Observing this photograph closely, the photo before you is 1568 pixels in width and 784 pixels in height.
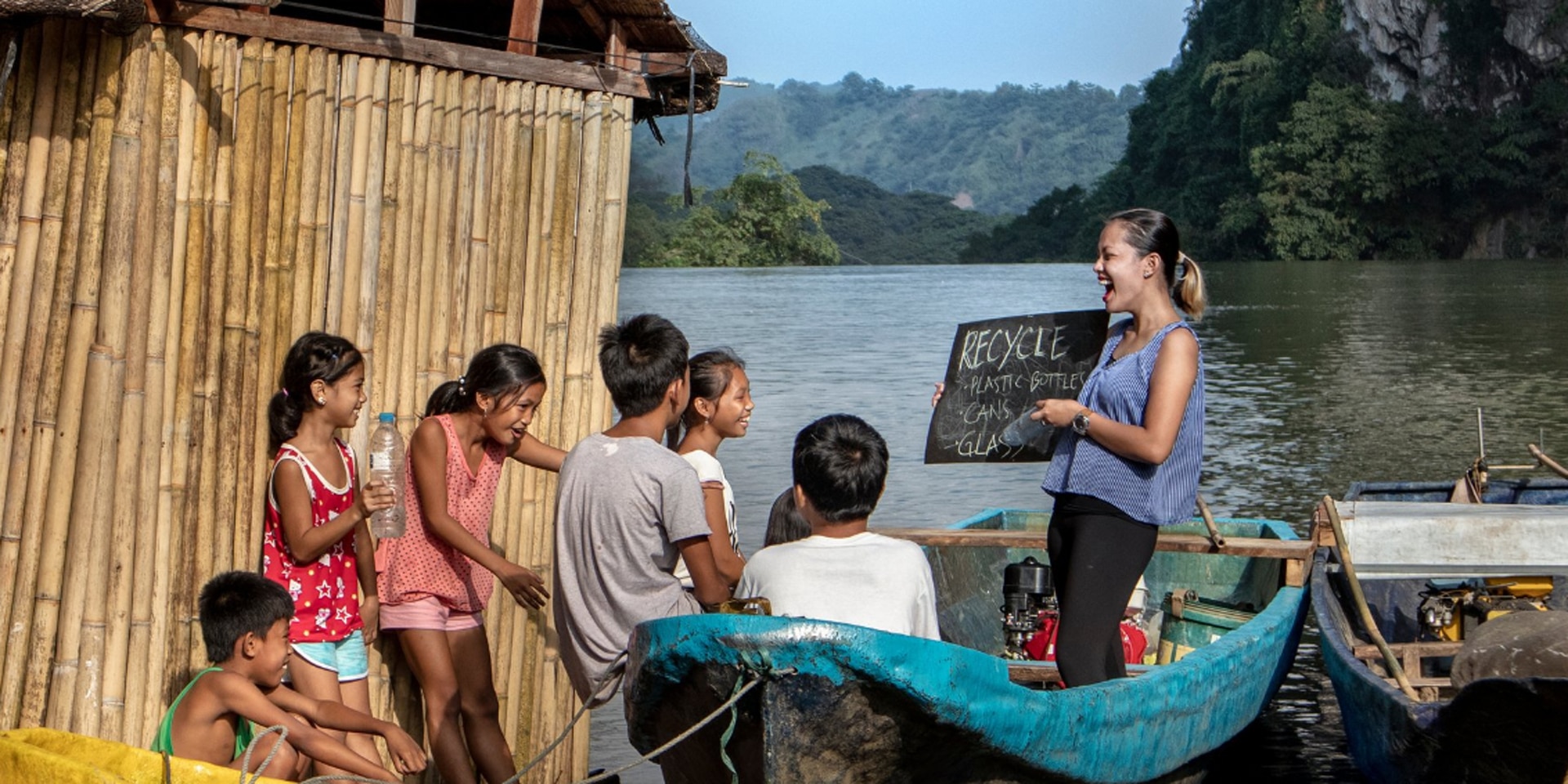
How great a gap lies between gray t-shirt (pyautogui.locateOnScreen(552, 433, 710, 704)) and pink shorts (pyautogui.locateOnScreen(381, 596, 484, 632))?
625mm

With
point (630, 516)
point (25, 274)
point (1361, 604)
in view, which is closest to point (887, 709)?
point (630, 516)

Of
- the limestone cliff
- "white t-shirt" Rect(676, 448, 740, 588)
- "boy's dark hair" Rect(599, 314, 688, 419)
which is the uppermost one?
the limestone cliff

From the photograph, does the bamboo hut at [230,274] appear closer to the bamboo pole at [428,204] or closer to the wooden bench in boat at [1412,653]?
the bamboo pole at [428,204]

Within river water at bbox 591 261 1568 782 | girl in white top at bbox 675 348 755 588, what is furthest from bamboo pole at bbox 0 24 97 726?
river water at bbox 591 261 1568 782

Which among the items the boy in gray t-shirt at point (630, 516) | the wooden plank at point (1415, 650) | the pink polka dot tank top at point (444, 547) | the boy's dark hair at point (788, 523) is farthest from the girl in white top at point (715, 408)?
the wooden plank at point (1415, 650)

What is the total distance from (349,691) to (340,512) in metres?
0.51

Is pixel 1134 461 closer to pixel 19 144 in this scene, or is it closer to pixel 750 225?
pixel 19 144

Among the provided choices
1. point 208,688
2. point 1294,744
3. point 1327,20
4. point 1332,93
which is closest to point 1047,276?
point 1332,93

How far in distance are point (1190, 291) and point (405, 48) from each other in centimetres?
251

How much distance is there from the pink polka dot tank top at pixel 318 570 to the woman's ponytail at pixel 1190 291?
245cm

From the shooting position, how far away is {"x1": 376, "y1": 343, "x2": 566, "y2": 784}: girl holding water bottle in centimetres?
490

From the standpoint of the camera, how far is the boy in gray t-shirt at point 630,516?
4.39 meters

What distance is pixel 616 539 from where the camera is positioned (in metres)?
4.44

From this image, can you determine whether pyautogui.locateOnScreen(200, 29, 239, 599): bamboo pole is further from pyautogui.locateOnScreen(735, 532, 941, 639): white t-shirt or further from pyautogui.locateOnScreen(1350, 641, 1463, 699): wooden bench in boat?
pyautogui.locateOnScreen(1350, 641, 1463, 699): wooden bench in boat
